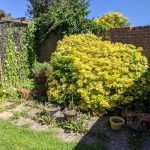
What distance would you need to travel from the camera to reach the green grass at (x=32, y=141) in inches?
221

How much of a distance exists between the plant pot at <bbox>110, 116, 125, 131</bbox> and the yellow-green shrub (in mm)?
460

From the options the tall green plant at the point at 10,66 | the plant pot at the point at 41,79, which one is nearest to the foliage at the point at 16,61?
the tall green plant at the point at 10,66

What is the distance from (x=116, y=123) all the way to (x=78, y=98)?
A: 56.1 inches

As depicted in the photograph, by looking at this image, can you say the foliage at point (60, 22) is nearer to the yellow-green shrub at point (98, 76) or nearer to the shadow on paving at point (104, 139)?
the yellow-green shrub at point (98, 76)

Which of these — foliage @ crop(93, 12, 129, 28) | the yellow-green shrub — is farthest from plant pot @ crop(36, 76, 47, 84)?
foliage @ crop(93, 12, 129, 28)

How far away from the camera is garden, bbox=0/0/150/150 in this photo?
604 centimetres

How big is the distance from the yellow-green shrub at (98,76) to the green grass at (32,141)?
1.47 meters

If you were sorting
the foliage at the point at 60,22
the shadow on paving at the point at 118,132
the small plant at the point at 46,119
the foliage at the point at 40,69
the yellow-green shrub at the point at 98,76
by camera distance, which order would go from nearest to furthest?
the shadow on paving at the point at 118,132, the small plant at the point at 46,119, the yellow-green shrub at the point at 98,76, the foliage at the point at 40,69, the foliage at the point at 60,22

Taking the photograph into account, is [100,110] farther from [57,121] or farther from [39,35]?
[39,35]

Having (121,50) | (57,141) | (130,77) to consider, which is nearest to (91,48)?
(121,50)

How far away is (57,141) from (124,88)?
221cm

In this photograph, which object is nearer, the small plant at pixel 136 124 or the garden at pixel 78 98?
the garden at pixel 78 98

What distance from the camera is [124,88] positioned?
718 centimetres

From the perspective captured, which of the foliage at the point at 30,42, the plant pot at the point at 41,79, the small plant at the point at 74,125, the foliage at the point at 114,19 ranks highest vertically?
the foliage at the point at 114,19
